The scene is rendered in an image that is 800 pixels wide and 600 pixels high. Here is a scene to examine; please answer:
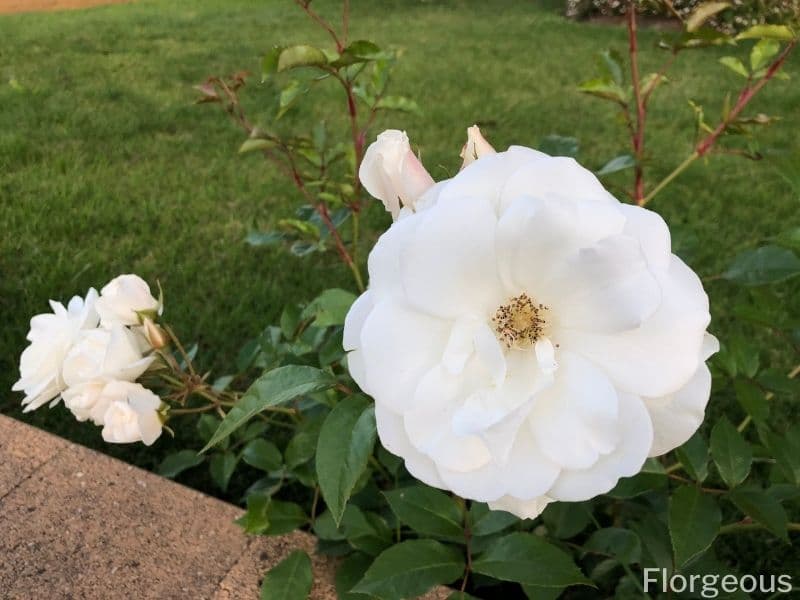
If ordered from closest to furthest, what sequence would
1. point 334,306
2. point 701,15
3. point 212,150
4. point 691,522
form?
point 691,522 < point 334,306 < point 701,15 < point 212,150

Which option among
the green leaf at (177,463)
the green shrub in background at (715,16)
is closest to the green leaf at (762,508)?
the green leaf at (177,463)

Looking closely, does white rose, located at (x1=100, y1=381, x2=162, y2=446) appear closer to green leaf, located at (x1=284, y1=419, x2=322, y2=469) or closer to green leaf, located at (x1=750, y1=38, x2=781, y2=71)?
green leaf, located at (x1=284, y1=419, x2=322, y2=469)

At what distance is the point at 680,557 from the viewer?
893 millimetres

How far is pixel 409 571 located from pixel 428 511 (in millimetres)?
124

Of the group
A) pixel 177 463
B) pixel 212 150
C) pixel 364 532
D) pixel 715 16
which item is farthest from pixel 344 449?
pixel 715 16

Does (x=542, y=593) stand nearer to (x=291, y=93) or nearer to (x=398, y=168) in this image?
(x=398, y=168)

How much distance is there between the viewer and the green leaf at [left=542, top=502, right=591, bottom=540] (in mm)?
1293

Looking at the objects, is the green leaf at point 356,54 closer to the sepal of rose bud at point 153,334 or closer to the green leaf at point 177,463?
the sepal of rose bud at point 153,334

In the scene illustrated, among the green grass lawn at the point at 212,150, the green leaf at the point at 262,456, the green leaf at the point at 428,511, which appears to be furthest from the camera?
the green grass lawn at the point at 212,150

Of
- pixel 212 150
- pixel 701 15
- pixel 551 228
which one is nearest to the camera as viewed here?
pixel 551 228

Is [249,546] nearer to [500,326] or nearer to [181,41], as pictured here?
[500,326]

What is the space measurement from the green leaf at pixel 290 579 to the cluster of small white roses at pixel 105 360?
1.37ft

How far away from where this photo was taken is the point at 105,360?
35.7 inches

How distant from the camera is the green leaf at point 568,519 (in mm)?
1293
